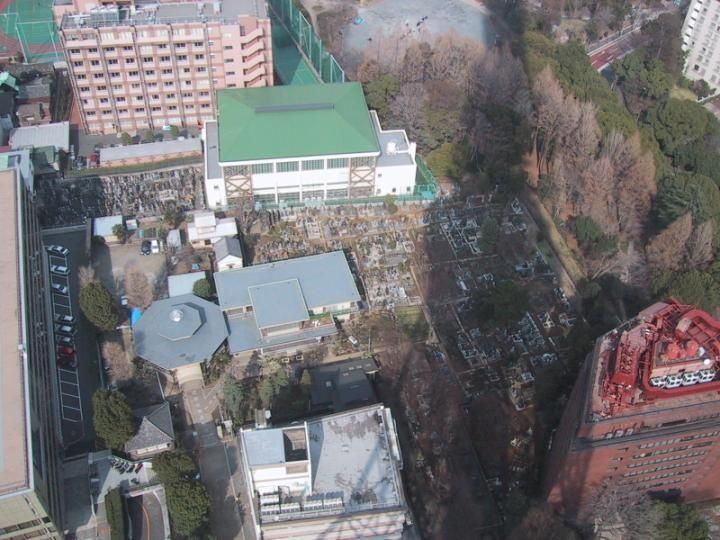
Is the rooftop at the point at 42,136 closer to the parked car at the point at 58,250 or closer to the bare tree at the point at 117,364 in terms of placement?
the parked car at the point at 58,250

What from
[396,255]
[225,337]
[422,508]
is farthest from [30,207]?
[422,508]

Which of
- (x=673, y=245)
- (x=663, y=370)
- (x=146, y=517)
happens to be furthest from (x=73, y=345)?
(x=673, y=245)

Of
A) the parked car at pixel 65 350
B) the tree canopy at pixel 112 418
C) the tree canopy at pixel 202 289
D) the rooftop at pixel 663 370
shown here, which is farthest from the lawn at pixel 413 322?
the parked car at pixel 65 350

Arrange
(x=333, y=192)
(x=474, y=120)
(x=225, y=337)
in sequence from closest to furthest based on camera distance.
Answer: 1. (x=225, y=337)
2. (x=333, y=192)
3. (x=474, y=120)

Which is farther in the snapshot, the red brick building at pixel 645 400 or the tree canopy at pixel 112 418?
the tree canopy at pixel 112 418

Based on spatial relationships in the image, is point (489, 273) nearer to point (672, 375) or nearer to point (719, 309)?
point (719, 309)

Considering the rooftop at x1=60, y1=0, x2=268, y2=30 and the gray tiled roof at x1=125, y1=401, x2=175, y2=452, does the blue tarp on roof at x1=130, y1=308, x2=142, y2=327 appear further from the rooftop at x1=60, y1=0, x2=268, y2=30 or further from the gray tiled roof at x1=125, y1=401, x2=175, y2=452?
the rooftop at x1=60, y1=0, x2=268, y2=30
